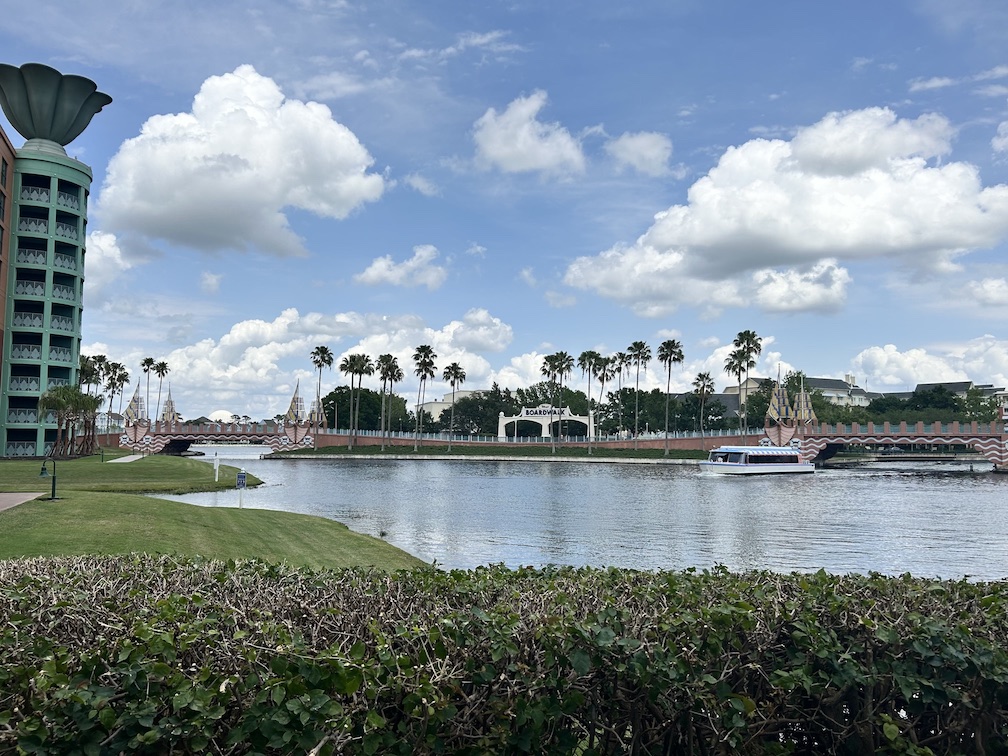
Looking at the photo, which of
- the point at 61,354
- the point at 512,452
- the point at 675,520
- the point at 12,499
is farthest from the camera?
the point at 512,452

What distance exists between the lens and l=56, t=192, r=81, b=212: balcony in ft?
259

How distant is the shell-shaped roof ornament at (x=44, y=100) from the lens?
260 feet

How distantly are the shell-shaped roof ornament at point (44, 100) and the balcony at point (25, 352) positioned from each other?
2316 cm

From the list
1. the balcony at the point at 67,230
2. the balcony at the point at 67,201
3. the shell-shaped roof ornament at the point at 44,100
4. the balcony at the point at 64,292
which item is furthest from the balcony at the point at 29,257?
the shell-shaped roof ornament at the point at 44,100

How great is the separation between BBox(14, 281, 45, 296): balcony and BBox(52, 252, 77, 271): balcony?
107 inches

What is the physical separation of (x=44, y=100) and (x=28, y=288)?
67.7 feet

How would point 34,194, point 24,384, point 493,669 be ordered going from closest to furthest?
1. point 493,669
2. point 24,384
3. point 34,194

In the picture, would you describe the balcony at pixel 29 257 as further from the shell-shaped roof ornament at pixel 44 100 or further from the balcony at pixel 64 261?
the shell-shaped roof ornament at pixel 44 100

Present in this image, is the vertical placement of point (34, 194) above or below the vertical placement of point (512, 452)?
above

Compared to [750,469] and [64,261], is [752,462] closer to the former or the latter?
[750,469]

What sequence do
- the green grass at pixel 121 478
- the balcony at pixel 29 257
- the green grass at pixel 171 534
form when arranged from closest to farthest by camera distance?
the green grass at pixel 171 534
the green grass at pixel 121 478
the balcony at pixel 29 257

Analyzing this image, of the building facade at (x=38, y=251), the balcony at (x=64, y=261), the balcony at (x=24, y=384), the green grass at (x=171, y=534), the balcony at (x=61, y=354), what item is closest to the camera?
the green grass at (x=171, y=534)

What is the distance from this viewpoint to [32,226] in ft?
254

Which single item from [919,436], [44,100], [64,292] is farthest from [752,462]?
[44,100]
